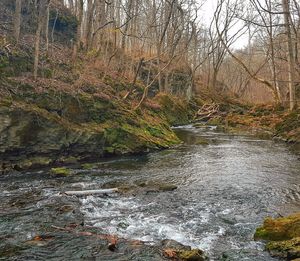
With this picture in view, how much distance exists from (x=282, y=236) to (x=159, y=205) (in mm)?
3573

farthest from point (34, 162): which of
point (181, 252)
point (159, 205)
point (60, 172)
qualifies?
point (181, 252)

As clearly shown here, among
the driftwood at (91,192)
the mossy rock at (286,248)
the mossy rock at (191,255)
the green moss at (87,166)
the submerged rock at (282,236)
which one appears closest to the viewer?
the mossy rock at (191,255)

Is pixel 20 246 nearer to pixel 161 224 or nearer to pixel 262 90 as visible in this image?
pixel 161 224

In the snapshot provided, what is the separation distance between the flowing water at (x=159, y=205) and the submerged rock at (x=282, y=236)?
0.23 meters

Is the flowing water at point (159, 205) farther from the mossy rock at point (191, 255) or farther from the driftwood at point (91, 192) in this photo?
the mossy rock at point (191, 255)

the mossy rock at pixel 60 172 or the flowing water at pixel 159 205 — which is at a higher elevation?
the mossy rock at pixel 60 172

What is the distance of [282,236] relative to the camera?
7449 mm

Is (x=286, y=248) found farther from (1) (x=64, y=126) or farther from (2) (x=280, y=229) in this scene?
(1) (x=64, y=126)

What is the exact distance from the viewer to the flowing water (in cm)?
728

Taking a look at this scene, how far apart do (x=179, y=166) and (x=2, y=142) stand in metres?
7.04

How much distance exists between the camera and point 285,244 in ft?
23.0

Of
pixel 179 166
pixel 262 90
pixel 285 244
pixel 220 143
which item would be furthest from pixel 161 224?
pixel 262 90

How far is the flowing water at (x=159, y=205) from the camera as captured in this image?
287 inches

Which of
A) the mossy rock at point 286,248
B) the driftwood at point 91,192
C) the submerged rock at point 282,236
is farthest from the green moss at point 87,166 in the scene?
the mossy rock at point 286,248
